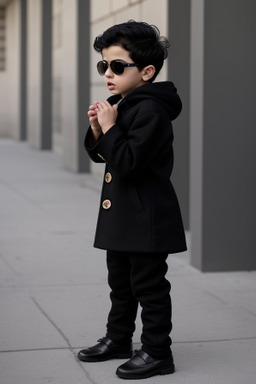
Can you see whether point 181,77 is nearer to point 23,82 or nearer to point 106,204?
point 106,204

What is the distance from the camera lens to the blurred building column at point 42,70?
19438 mm

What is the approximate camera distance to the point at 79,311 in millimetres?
5145

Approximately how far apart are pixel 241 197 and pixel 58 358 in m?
2.55

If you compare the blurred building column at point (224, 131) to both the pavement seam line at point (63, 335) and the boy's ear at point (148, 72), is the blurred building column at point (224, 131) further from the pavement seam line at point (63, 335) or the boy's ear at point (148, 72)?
the boy's ear at point (148, 72)

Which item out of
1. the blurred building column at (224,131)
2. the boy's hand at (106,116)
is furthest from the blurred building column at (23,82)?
the boy's hand at (106,116)

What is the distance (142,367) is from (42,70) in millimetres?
16339

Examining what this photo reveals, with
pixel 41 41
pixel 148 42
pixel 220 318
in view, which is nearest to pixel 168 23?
pixel 220 318

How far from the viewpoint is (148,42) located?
150 inches

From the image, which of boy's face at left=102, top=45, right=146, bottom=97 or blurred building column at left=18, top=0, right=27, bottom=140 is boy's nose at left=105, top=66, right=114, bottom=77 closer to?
boy's face at left=102, top=45, right=146, bottom=97

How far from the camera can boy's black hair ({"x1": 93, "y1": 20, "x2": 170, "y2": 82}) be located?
3.79 metres

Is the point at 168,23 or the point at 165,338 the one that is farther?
the point at 168,23

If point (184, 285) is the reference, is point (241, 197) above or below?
above

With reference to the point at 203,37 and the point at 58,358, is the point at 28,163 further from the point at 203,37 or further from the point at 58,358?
the point at 58,358

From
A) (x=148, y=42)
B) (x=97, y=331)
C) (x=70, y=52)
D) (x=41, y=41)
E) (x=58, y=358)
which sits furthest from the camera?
(x=41, y=41)
